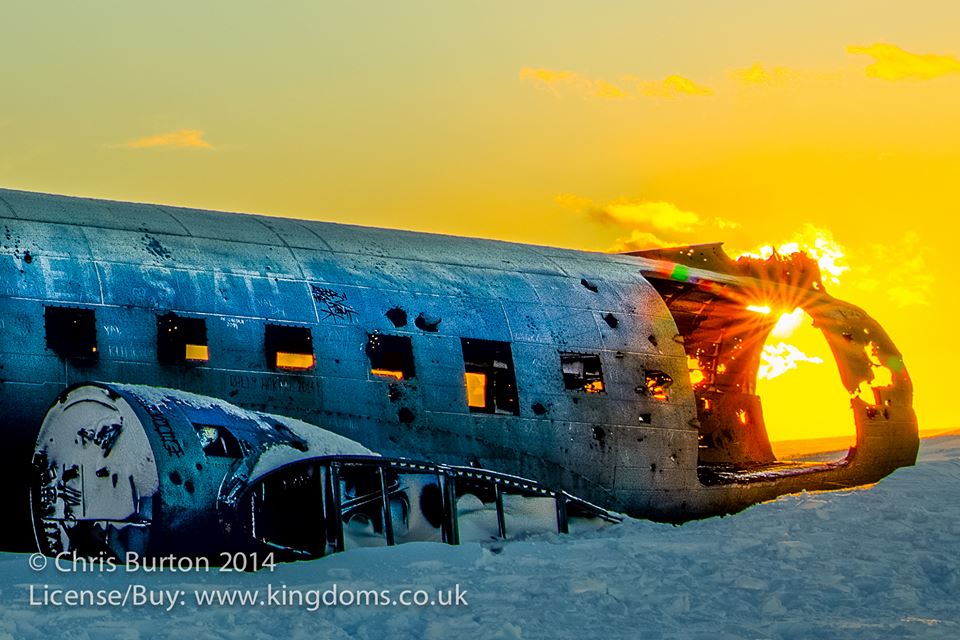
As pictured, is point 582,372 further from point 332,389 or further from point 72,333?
point 72,333

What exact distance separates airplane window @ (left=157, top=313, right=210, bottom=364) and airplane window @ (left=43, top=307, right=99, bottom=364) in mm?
830

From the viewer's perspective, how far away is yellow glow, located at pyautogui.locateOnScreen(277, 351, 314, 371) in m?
19.3

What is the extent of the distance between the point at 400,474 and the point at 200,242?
421 cm

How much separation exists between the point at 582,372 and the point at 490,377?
162 centimetres

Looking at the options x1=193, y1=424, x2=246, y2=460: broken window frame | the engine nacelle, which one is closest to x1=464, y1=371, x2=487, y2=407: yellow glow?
the engine nacelle

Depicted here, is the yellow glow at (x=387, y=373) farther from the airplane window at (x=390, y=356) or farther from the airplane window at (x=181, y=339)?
the airplane window at (x=181, y=339)

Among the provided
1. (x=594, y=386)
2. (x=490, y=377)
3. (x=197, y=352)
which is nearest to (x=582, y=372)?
(x=594, y=386)

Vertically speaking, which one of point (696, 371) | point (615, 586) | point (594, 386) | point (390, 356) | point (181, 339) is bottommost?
point (615, 586)

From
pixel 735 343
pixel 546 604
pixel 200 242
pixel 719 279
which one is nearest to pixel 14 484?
pixel 200 242

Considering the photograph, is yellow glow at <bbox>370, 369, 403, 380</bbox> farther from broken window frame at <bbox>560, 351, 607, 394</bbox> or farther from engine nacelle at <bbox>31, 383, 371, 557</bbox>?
engine nacelle at <bbox>31, 383, 371, 557</bbox>

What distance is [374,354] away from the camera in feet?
65.8

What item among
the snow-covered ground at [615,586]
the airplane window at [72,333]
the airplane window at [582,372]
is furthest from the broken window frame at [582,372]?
the airplane window at [72,333]

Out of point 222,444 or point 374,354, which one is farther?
point 374,354

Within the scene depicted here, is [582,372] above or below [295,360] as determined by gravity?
below
